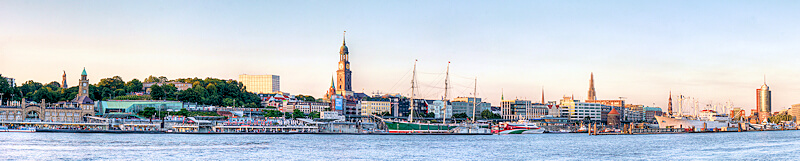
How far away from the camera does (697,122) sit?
154750 mm

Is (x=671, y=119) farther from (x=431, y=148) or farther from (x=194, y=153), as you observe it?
(x=194, y=153)

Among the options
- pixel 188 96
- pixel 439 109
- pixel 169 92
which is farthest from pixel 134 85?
pixel 439 109

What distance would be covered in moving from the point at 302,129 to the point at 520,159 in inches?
2193

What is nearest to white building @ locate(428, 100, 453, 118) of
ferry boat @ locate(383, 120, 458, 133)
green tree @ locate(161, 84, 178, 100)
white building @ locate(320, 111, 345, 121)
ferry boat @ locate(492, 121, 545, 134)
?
white building @ locate(320, 111, 345, 121)

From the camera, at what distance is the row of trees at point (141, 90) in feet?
422

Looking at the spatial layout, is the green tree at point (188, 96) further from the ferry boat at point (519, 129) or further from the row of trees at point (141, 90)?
the ferry boat at point (519, 129)

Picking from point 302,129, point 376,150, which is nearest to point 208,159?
point 376,150

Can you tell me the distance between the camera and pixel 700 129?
15275 cm

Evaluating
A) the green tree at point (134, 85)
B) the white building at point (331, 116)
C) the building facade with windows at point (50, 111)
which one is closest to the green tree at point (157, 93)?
the green tree at point (134, 85)

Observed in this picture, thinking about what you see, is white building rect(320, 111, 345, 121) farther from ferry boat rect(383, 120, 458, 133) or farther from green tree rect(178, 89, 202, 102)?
ferry boat rect(383, 120, 458, 133)

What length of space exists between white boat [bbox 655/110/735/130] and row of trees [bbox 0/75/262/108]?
2988 inches

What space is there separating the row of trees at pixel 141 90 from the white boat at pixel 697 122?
249 ft

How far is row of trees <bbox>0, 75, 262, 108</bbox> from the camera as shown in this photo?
5059 inches

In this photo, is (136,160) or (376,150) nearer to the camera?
(136,160)
